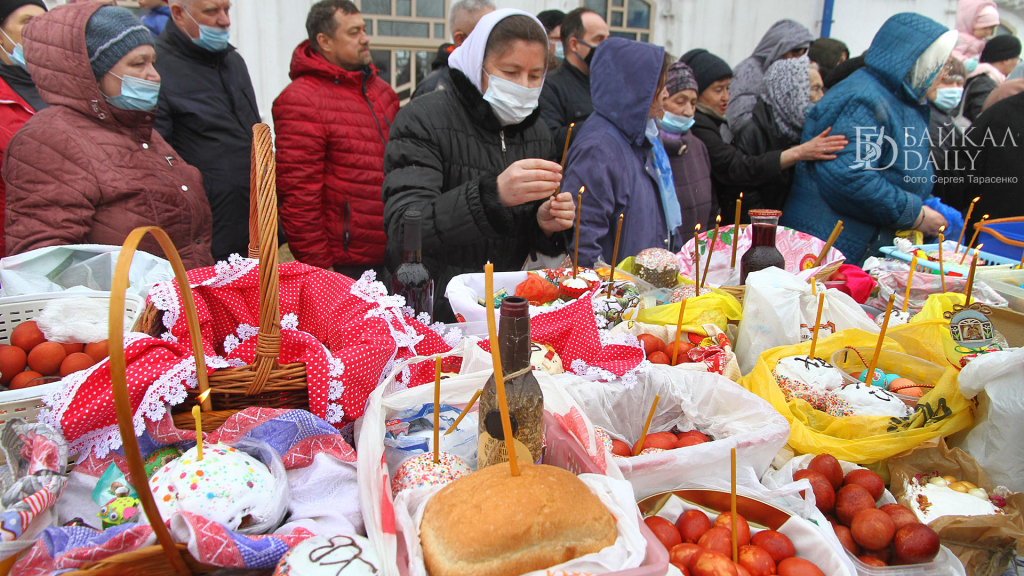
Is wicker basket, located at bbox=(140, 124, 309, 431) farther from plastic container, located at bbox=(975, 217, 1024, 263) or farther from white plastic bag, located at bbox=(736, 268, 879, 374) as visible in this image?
plastic container, located at bbox=(975, 217, 1024, 263)

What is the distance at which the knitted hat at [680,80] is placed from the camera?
342 centimetres

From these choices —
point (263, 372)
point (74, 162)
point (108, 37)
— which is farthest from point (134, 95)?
point (263, 372)

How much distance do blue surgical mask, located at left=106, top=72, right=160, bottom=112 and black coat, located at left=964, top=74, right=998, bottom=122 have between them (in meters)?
6.21

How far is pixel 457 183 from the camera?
2465 mm

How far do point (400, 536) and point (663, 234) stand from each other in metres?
2.49

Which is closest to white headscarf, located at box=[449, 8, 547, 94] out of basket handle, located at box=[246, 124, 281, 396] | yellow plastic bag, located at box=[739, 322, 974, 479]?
basket handle, located at box=[246, 124, 281, 396]

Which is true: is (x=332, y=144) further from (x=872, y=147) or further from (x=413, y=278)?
(x=872, y=147)

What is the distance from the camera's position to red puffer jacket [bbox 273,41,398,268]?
3035mm

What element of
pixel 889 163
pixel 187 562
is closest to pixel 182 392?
pixel 187 562

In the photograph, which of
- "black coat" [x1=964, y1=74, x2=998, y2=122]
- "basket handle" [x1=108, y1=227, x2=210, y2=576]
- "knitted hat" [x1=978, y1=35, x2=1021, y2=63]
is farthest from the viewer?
"knitted hat" [x1=978, y1=35, x2=1021, y2=63]

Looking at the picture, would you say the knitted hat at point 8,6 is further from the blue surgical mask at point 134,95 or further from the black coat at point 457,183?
the black coat at point 457,183

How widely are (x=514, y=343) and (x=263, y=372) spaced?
0.54m

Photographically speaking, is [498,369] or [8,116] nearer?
[498,369]


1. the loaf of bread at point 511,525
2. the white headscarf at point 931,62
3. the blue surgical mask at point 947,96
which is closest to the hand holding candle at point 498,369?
the loaf of bread at point 511,525
